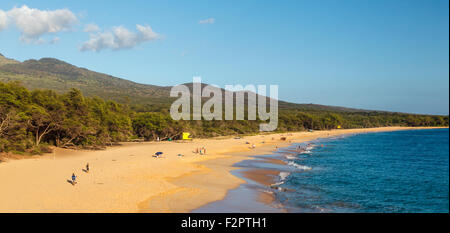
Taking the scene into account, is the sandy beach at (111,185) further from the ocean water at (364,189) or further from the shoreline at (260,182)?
the ocean water at (364,189)

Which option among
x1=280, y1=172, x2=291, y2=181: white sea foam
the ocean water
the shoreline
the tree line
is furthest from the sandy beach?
the ocean water

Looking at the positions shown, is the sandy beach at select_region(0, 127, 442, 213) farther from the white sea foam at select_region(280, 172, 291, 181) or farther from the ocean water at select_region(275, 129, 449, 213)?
the ocean water at select_region(275, 129, 449, 213)

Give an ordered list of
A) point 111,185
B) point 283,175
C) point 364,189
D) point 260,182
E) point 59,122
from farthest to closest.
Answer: point 59,122 → point 283,175 → point 260,182 → point 364,189 → point 111,185

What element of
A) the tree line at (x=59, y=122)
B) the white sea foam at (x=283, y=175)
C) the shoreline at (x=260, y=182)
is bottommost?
the white sea foam at (x=283, y=175)

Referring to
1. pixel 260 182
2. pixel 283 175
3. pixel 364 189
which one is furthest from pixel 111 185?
pixel 364 189

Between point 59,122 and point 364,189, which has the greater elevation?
point 59,122

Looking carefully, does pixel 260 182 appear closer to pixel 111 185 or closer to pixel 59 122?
pixel 111 185

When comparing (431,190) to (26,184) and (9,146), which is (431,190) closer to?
(26,184)

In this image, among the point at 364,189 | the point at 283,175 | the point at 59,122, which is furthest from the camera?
the point at 59,122

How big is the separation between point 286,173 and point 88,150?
32872 millimetres

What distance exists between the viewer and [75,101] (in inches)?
2099

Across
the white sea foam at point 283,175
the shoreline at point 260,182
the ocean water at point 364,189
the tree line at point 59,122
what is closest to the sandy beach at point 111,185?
the shoreline at point 260,182

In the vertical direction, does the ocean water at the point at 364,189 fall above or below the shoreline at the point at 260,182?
below
